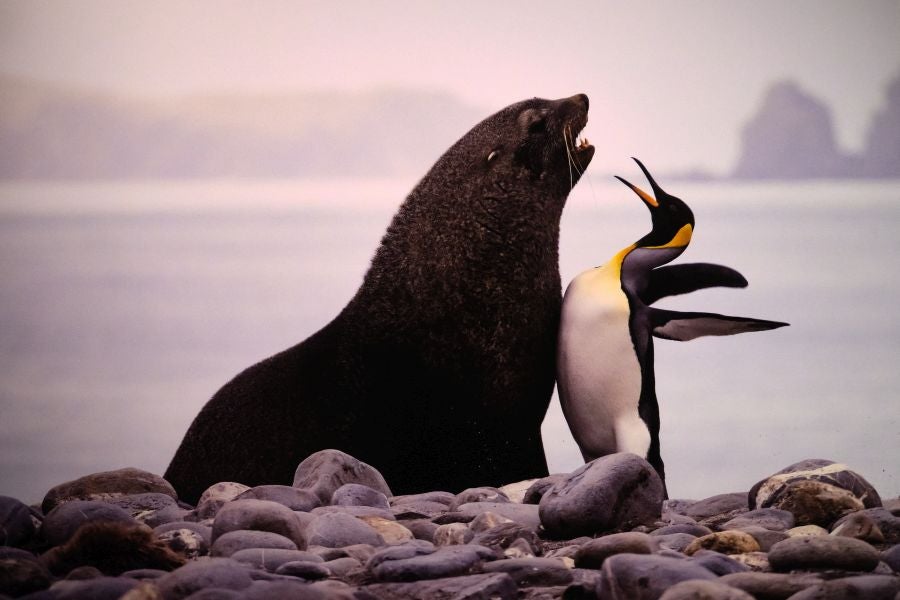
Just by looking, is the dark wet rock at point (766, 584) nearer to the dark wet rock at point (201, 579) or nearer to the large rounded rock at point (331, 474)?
the dark wet rock at point (201, 579)

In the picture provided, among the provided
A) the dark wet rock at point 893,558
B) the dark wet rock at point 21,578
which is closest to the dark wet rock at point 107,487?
the dark wet rock at point 21,578

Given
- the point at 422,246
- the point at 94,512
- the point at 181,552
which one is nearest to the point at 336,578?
the point at 181,552

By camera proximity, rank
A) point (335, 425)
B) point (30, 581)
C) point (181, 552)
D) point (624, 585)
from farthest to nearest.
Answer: point (335, 425)
point (181, 552)
point (30, 581)
point (624, 585)

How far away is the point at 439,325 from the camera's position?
3.97 meters

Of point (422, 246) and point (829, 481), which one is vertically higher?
point (422, 246)

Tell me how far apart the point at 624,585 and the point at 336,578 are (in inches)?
25.9

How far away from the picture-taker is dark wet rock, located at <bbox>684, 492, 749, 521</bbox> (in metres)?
3.53

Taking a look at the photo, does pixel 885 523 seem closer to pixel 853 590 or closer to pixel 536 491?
pixel 853 590

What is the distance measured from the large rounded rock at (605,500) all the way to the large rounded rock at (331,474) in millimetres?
801

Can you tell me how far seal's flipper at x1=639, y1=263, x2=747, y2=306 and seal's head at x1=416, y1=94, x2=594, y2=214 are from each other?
0.52m

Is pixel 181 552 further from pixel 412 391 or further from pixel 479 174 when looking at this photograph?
pixel 479 174

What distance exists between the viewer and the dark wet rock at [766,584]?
2172 mm

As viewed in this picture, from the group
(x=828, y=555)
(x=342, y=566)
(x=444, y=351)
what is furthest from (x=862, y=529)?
(x=444, y=351)

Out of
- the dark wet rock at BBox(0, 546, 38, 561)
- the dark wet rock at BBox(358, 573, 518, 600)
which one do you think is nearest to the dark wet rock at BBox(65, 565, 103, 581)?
the dark wet rock at BBox(0, 546, 38, 561)
